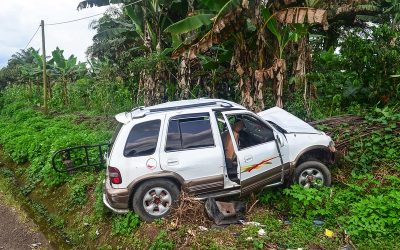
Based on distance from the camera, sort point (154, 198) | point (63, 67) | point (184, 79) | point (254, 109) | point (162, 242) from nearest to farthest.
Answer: point (162, 242) < point (154, 198) < point (254, 109) < point (184, 79) < point (63, 67)

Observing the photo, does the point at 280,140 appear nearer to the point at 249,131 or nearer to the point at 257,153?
the point at 257,153

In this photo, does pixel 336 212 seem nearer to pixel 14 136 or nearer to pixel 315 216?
pixel 315 216

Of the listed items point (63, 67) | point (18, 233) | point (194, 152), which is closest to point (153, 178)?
point (194, 152)

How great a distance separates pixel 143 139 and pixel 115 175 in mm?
713

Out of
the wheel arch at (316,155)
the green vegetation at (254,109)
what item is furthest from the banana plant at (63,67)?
the wheel arch at (316,155)

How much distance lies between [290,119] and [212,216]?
2833mm

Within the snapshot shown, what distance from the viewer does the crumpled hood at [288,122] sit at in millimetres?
6770

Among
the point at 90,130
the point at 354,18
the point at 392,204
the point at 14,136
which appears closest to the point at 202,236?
the point at 392,204

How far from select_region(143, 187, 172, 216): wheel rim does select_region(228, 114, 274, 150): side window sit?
1.47 m

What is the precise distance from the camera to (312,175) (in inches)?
257

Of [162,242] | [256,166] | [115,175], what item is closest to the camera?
[162,242]

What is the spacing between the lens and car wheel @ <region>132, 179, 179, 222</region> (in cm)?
587

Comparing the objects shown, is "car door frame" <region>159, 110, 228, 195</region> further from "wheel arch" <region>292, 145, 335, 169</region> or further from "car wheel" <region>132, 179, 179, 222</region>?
"wheel arch" <region>292, 145, 335, 169</region>

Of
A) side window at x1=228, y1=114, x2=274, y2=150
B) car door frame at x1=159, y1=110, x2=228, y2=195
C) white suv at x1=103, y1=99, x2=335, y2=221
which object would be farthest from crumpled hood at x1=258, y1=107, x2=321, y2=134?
car door frame at x1=159, y1=110, x2=228, y2=195
